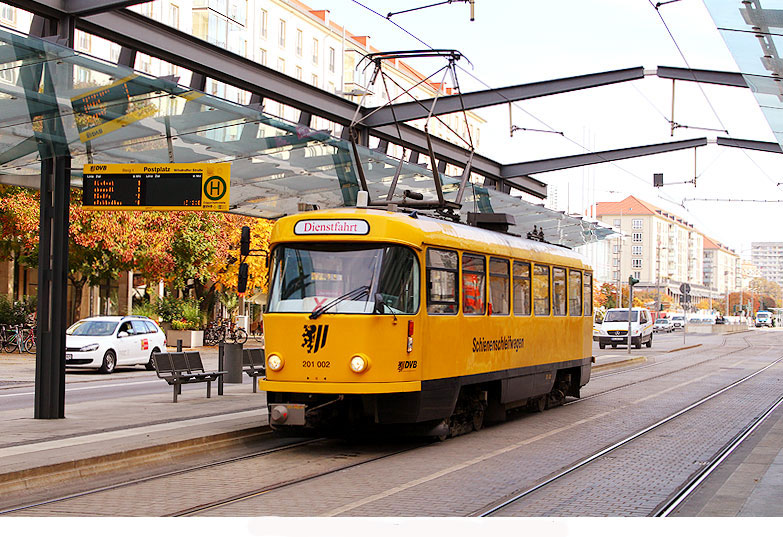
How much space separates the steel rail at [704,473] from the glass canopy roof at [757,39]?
511 cm

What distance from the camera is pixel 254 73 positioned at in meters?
16.2

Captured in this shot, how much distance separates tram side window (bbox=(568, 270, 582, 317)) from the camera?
747 inches

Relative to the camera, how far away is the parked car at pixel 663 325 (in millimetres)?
96562

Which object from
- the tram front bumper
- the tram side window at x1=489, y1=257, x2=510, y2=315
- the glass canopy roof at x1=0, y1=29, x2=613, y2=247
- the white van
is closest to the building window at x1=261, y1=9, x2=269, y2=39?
the white van

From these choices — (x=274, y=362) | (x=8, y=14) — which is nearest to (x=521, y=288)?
(x=274, y=362)

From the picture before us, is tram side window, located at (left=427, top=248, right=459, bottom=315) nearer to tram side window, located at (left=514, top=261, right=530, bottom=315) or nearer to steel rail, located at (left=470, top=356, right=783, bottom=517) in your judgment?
tram side window, located at (left=514, top=261, right=530, bottom=315)

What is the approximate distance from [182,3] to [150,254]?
2794 cm

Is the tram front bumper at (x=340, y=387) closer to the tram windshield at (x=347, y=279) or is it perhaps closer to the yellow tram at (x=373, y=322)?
the yellow tram at (x=373, y=322)

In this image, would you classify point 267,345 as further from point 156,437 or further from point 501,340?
point 501,340

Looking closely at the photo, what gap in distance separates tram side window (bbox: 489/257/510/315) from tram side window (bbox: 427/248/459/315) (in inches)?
52.4

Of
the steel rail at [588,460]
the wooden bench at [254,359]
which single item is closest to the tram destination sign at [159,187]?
the wooden bench at [254,359]

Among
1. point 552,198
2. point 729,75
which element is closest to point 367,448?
point 729,75

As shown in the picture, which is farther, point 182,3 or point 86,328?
point 182,3

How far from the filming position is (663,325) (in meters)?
96.8
